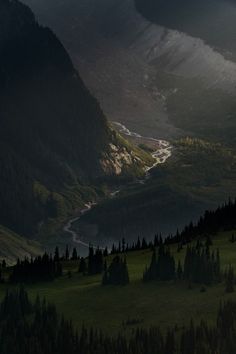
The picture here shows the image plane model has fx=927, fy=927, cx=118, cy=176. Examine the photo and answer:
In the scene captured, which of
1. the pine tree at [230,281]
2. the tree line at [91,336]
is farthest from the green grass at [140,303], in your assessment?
the tree line at [91,336]

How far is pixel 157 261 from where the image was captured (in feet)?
640

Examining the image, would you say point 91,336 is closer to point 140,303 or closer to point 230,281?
point 140,303

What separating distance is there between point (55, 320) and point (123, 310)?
43.4 feet

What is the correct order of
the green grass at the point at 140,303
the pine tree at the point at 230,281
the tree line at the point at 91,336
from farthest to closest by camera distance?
the pine tree at the point at 230,281 < the green grass at the point at 140,303 < the tree line at the point at 91,336

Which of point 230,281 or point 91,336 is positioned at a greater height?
point 230,281

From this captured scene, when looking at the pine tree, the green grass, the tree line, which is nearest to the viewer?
the tree line

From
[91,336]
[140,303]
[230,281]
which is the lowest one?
[91,336]

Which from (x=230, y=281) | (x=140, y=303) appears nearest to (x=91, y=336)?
(x=140, y=303)

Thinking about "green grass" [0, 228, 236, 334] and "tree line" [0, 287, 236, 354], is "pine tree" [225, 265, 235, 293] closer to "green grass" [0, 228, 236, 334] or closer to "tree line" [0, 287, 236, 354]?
"green grass" [0, 228, 236, 334]

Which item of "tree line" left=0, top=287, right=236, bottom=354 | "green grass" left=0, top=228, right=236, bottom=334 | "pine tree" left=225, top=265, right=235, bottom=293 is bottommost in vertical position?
"tree line" left=0, top=287, right=236, bottom=354

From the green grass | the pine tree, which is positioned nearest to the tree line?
the green grass

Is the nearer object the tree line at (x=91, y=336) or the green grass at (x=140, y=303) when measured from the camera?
the tree line at (x=91, y=336)

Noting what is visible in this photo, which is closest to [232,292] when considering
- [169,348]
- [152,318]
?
[152,318]

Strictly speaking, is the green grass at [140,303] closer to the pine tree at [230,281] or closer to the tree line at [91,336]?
the pine tree at [230,281]
